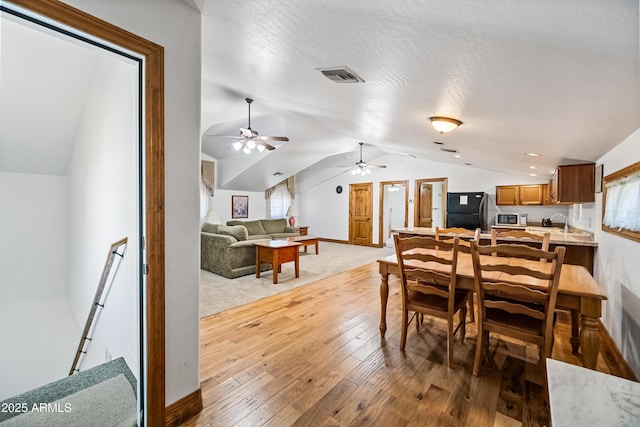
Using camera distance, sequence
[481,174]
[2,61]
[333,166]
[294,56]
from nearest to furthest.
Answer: [294,56], [2,61], [481,174], [333,166]

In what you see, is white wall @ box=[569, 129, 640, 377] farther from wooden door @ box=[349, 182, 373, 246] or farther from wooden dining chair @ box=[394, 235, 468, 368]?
wooden door @ box=[349, 182, 373, 246]

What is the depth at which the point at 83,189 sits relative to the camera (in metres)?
3.08

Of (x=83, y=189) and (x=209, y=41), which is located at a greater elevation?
(x=209, y=41)

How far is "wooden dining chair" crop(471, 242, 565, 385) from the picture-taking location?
1851 mm

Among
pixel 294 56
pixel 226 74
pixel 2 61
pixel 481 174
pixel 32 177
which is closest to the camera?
pixel 294 56

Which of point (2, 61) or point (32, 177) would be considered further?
point (32, 177)

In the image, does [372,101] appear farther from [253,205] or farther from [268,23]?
[253,205]

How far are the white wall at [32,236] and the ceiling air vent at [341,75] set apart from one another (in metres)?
4.02

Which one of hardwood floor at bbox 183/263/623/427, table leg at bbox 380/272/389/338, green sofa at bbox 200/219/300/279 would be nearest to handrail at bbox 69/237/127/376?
hardwood floor at bbox 183/263/623/427

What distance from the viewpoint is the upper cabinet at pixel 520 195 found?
18.8 ft

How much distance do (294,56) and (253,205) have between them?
24.4 feet

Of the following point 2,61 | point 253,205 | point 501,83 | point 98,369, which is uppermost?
point 2,61

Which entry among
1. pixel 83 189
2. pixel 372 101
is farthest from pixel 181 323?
pixel 83 189

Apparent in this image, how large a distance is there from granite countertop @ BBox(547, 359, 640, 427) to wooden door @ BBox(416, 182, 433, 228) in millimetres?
7420
